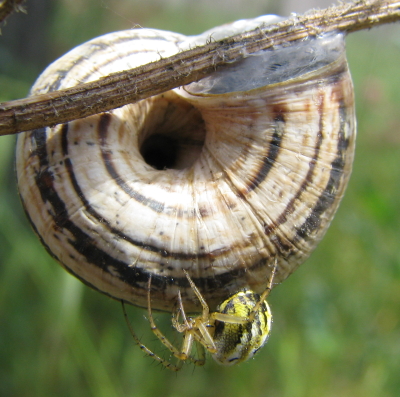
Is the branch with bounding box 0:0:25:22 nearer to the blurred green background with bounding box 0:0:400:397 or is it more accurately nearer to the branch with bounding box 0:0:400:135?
the branch with bounding box 0:0:400:135

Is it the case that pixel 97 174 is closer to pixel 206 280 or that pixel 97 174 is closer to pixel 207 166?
pixel 207 166

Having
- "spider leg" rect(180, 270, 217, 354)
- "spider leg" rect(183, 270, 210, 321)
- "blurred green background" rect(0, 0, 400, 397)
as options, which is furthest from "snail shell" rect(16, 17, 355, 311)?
"blurred green background" rect(0, 0, 400, 397)

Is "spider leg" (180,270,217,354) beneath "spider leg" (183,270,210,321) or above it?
beneath

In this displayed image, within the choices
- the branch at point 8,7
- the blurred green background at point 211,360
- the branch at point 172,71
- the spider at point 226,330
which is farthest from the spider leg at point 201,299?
the blurred green background at point 211,360

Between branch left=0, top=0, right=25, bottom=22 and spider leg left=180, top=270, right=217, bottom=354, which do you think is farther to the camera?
spider leg left=180, top=270, right=217, bottom=354

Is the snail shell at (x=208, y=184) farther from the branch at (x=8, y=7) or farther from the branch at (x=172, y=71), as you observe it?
the branch at (x=8, y=7)

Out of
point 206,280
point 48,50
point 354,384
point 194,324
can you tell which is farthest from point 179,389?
point 48,50

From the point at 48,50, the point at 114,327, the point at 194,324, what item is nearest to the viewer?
the point at 194,324
